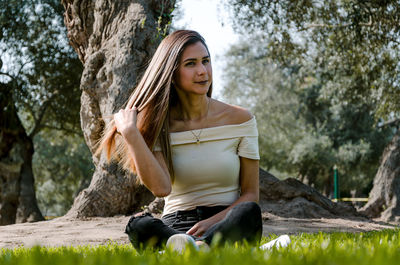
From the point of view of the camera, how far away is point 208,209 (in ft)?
12.1

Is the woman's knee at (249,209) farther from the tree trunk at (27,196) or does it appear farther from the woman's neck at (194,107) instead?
the tree trunk at (27,196)

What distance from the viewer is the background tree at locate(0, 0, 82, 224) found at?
14.3m

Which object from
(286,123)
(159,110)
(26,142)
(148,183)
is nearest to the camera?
(148,183)

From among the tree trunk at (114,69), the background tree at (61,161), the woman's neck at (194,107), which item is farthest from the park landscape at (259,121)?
the background tree at (61,161)

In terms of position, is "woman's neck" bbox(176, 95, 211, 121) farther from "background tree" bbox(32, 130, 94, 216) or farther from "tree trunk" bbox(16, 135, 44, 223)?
"background tree" bbox(32, 130, 94, 216)

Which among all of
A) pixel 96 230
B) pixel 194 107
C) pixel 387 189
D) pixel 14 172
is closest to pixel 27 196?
pixel 14 172

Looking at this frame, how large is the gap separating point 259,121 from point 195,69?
1078 inches

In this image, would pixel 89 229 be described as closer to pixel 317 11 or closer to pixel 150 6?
pixel 150 6

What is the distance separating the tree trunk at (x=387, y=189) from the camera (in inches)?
519

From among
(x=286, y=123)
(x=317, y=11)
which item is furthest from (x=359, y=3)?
(x=286, y=123)

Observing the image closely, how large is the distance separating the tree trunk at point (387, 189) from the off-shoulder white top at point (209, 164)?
10.5 m

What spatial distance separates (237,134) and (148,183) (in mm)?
879

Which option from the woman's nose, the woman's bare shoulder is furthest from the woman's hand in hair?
the woman's bare shoulder

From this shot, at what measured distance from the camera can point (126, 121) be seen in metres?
3.77
